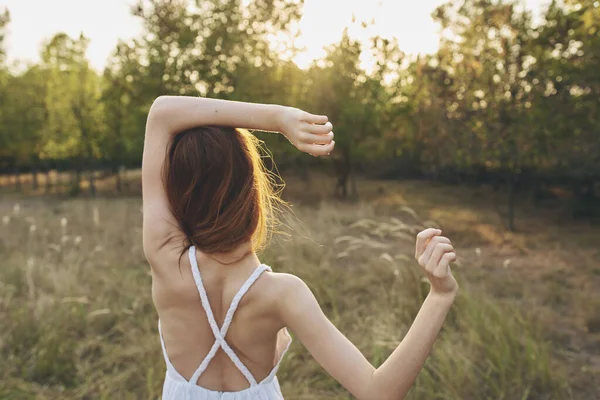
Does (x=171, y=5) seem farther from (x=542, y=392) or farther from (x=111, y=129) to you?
(x=542, y=392)

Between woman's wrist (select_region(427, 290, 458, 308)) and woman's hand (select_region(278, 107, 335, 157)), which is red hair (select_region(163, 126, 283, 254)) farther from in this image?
woman's wrist (select_region(427, 290, 458, 308))

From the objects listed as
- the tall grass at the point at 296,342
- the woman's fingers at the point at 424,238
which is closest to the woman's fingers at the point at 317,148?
the woman's fingers at the point at 424,238

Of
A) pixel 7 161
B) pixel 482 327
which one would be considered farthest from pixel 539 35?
pixel 7 161

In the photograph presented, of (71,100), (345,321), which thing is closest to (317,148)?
(345,321)

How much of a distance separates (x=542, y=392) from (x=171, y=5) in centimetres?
1818

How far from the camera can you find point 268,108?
1201 mm

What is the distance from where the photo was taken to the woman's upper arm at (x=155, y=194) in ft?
4.41

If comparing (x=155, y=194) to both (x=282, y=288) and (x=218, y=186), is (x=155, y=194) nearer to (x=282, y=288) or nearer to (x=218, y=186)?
(x=218, y=186)

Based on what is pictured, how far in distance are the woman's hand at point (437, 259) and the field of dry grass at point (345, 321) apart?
833 mm

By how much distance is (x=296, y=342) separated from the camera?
14.3 ft

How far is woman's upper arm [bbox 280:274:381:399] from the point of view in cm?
108

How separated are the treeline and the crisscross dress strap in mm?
4596

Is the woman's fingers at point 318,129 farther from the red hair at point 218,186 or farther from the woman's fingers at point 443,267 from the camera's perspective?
the woman's fingers at point 443,267

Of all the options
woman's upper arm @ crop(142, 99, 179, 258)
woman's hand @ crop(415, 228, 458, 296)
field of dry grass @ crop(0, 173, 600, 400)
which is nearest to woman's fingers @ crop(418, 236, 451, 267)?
woman's hand @ crop(415, 228, 458, 296)
